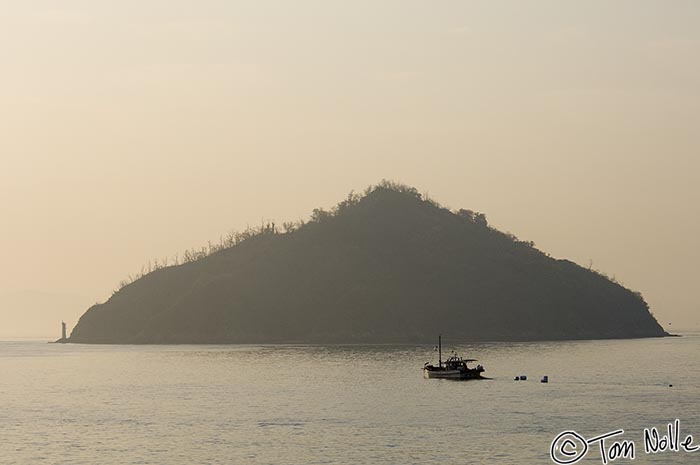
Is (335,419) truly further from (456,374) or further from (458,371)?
(456,374)

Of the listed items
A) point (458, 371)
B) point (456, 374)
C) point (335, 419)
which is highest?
point (458, 371)

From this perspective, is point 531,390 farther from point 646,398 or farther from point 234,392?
point 234,392

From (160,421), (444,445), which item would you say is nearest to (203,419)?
(160,421)

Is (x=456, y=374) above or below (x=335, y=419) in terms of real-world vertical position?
above

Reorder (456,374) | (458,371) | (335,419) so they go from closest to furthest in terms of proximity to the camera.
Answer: (335,419) < (458,371) < (456,374)

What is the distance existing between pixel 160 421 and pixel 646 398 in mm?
62961

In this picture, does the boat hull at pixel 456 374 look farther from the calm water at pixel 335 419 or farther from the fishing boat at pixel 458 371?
the calm water at pixel 335 419

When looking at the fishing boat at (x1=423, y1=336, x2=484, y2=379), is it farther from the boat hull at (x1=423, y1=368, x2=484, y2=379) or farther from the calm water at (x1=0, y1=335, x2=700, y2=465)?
the calm water at (x1=0, y1=335, x2=700, y2=465)

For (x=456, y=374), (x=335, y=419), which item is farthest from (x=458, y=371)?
(x=335, y=419)

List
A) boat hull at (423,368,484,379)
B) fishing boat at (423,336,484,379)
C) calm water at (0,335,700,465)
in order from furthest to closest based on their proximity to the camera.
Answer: boat hull at (423,368,484,379) < fishing boat at (423,336,484,379) < calm water at (0,335,700,465)

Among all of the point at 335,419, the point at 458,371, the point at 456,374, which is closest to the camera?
the point at 335,419

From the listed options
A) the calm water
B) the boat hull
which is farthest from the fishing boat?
the calm water

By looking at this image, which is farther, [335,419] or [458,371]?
[458,371]

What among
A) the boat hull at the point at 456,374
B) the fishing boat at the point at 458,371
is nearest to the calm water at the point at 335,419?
the boat hull at the point at 456,374
